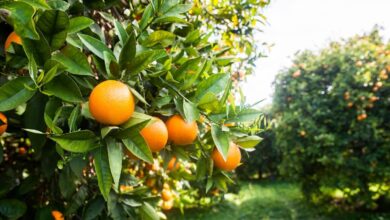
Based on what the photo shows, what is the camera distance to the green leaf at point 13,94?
68cm

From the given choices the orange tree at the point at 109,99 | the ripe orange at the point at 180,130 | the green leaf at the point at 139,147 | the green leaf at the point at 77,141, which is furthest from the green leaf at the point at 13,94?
the ripe orange at the point at 180,130

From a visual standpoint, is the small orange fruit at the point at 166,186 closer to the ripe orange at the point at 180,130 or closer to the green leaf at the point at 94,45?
the ripe orange at the point at 180,130

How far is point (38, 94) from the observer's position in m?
0.86

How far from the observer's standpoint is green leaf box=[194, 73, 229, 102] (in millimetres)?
878

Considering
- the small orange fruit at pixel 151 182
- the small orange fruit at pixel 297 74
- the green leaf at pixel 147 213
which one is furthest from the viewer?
the small orange fruit at pixel 297 74

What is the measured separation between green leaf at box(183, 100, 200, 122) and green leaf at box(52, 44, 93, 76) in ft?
0.78

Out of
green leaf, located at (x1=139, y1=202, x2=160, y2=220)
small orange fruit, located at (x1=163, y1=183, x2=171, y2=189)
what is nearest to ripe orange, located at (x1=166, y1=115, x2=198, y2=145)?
green leaf, located at (x1=139, y1=202, x2=160, y2=220)

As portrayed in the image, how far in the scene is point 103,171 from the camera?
2.28 feet

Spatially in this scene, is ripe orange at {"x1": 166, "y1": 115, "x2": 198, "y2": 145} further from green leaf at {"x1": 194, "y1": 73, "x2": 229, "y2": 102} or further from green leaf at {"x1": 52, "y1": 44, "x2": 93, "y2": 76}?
green leaf at {"x1": 52, "y1": 44, "x2": 93, "y2": 76}

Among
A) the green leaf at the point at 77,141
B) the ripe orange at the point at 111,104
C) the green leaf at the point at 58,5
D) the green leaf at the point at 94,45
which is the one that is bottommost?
the green leaf at the point at 77,141

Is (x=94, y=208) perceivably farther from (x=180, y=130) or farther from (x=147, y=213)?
(x=180, y=130)

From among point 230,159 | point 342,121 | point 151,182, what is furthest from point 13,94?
point 342,121

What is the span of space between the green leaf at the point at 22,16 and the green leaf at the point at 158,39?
32 cm

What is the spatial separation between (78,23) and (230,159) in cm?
53
